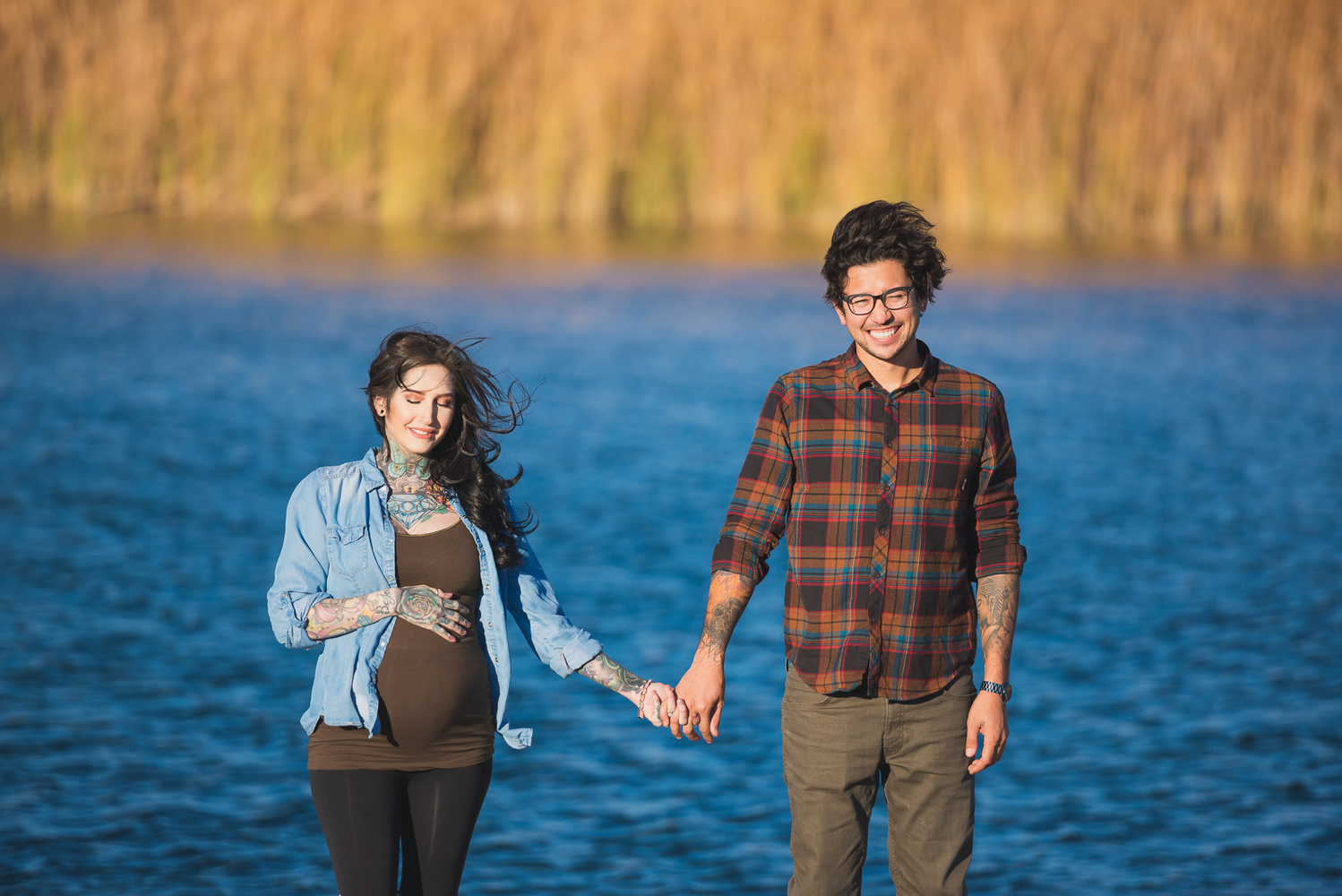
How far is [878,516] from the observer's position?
304 cm

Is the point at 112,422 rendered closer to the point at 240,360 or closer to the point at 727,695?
the point at 240,360

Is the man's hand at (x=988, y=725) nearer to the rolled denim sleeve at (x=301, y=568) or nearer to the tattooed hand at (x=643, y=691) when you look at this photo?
the tattooed hand at (x=643, y=691)

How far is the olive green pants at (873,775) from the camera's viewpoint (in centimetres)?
304

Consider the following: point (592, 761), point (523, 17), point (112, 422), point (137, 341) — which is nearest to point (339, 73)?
point (523, 17)

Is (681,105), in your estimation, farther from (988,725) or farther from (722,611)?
(988,725)

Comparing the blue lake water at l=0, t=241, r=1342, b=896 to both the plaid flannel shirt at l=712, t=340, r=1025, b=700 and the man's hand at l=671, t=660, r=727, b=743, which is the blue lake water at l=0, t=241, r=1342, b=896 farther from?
the plaid flannel shirt at l=712, t=340, r=1025, b=700

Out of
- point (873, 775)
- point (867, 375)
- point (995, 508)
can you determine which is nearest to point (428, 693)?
point (873, 775)

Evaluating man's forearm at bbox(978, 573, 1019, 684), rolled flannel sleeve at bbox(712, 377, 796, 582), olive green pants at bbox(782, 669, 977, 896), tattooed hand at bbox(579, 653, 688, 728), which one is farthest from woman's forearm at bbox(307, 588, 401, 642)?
man's forearm at bbox(978, 573, 1019, 684)

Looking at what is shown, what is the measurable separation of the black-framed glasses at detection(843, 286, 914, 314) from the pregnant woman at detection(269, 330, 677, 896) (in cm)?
78

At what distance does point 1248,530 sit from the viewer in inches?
351

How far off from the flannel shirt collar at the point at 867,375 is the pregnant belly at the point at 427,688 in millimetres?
918

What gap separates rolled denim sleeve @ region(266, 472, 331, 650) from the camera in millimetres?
2994

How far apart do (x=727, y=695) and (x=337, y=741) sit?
3474 mm

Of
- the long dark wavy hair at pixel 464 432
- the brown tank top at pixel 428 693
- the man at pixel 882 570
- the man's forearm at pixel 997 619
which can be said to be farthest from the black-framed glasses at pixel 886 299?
the brown tank top at pixel 428 693
